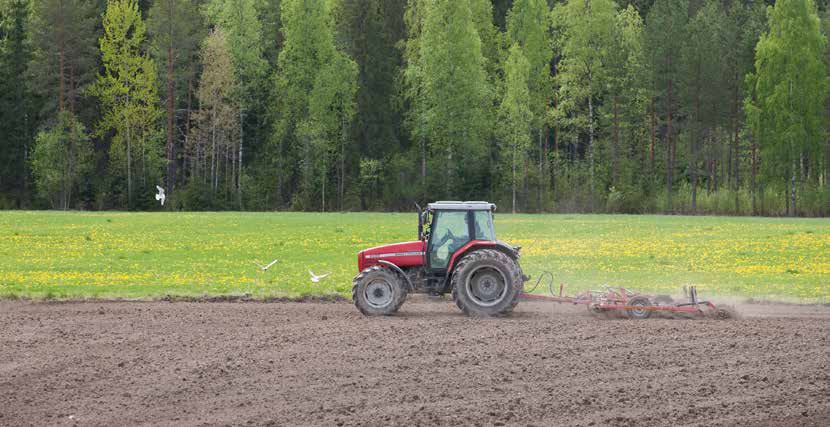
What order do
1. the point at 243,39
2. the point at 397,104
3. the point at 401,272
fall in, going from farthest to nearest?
the point at 397,104, the point at 243,39, the point at 401,272

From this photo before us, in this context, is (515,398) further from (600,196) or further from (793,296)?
(600,196)

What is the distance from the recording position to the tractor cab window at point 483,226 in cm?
2062

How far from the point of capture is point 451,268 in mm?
20297

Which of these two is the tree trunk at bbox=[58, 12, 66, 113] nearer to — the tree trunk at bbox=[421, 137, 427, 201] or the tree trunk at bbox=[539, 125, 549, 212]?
the tree trunk at bbox=[421, 137, 427, 201]

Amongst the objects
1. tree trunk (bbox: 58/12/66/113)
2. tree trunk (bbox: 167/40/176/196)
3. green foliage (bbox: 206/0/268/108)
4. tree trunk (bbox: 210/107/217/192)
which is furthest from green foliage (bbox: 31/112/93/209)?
green foliage (bbox: 206/0/268/108)

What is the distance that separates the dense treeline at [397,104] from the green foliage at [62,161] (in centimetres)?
18

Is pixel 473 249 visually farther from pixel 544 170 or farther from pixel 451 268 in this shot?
pixel 544 170

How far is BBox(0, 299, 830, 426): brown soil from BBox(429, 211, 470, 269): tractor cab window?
129 centimetres

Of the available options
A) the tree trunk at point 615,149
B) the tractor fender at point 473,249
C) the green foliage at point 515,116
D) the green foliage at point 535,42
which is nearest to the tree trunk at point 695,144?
the tree trunk at point 615,149

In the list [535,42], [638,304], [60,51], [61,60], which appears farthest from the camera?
[535,42]

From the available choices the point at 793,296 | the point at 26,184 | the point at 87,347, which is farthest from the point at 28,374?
the point at 26,184

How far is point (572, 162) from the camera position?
302 feet

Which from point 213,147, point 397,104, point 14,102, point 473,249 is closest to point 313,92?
point 397,104

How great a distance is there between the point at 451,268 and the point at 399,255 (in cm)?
125
